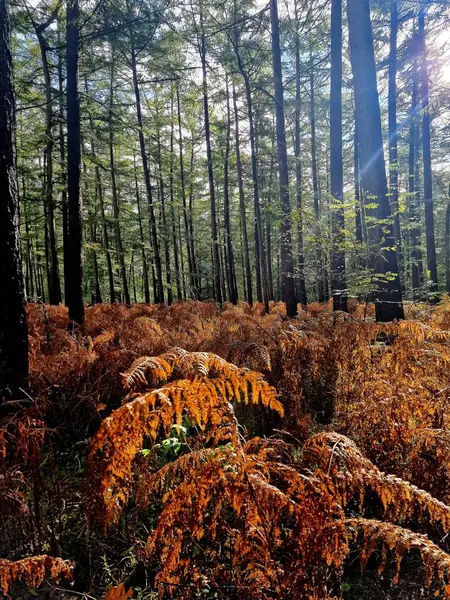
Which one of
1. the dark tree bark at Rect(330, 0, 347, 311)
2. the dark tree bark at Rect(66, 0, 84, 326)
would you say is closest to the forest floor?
Answer: the dark tree bark at Rect(66, 0, 84, 326)

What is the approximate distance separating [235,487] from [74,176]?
830cm

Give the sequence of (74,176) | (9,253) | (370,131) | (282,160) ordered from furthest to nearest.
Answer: (282,160), (74,176), (370,131), (9,253)

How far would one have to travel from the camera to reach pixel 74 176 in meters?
7.68

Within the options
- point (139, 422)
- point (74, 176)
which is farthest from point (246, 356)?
point (74, 176)

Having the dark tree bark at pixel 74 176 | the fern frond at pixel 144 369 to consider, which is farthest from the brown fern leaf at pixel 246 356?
the dark tree bark at pixel 74 176

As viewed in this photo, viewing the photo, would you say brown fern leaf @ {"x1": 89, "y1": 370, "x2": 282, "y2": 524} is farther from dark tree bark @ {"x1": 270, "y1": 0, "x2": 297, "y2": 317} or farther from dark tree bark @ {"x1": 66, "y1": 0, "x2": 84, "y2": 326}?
dark tree bark @ {"x1": 270, "y1": 0, "x2": 297, "y2": 317}

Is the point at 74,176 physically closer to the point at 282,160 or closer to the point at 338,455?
the point at 282,160

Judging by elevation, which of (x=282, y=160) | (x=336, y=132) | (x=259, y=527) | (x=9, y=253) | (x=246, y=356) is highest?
(x=336, y=132)

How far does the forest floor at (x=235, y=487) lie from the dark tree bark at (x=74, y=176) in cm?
469

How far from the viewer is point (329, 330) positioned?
4.73m

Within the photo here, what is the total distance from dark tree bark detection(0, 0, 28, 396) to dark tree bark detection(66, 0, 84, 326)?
14.4 ft

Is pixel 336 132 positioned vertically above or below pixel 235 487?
above

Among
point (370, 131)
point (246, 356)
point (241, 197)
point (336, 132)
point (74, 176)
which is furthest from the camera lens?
point (241, 197)

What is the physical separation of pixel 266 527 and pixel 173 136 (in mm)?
22804
